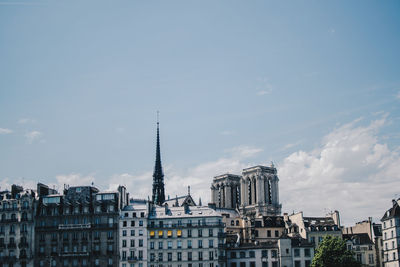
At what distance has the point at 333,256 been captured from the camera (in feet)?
324

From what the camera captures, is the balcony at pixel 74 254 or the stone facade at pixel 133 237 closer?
the stone facade at pixel 133 237

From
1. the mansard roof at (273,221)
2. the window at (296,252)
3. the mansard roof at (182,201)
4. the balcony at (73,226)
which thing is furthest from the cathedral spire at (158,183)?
the window at (296,252)

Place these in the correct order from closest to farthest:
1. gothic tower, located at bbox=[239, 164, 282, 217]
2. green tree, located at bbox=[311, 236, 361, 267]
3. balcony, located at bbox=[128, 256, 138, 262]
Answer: green tree, located at bbox=[311, 236, 361, 267], balcony, located at bbox=[128, 256, 138, 262], gothic tower, located at bbox=[239, 164, 282, 217]

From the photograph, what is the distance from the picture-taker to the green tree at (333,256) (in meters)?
98.5

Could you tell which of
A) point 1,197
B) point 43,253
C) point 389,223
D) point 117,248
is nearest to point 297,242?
point 389,223

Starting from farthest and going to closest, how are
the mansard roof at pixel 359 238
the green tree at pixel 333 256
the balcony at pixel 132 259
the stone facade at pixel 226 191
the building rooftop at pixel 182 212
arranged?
the stone facade at pixel 226 191 → the mansard roof at pixel 359 238 → the building rooftop at pixel 182 212 → the balcony at pixel 132 259 → the green tree at pixel 333 256

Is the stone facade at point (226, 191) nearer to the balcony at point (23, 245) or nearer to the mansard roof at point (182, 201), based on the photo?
the mansard roof at point (182, 201)

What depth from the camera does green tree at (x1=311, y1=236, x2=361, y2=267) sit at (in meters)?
98.5

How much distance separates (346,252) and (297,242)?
11.8m

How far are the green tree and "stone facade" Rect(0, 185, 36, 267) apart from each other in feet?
170

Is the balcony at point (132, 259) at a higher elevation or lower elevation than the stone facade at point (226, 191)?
lower

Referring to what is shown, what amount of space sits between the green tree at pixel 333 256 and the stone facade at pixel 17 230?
5167 cm

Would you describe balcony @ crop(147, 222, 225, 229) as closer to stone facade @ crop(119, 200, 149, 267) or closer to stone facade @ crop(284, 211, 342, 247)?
stone facade @ crop(119, 200, 149, 267)

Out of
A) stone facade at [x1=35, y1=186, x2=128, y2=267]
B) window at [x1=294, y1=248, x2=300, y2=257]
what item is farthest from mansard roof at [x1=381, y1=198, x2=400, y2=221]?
stone facade at [x1=35, y1=186, x2=128, y2=267]
